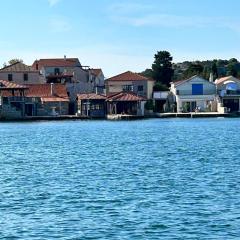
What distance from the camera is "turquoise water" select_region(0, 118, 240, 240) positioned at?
70.0 feet

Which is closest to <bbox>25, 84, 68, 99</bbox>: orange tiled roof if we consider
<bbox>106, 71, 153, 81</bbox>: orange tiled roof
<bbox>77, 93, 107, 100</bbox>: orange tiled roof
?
<bbox>77, 93, 107, 100</bbox>: orange tiled roof

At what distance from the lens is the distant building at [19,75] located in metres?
115

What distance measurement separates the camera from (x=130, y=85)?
372 ft

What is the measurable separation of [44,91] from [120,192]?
79171 millimetres

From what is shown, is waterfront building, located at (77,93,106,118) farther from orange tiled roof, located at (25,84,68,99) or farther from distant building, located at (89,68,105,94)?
distant building, located at (89,68,105,94)

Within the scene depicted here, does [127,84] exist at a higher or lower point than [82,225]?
higher

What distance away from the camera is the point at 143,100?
103125 mm

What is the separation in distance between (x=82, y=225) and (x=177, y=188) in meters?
7.67

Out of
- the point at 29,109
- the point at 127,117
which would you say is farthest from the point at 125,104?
the point at 29,109

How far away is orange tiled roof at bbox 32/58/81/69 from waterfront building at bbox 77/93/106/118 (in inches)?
586

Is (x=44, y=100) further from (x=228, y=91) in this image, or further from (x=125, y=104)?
(x=228, y=91)

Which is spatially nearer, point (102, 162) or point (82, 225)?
point (82, 225)

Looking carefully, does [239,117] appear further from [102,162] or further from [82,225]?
[82,225]

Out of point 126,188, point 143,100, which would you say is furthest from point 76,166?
point 143,100
